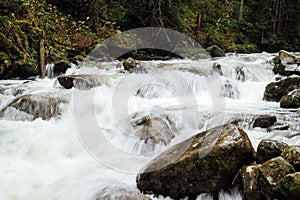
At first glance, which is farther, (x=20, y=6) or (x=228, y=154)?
(x=20, y=6)

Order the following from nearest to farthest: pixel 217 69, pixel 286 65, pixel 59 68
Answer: pixel 59 68, pixel 286 65, pixel 217 69

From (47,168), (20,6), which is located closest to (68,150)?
(47,168)

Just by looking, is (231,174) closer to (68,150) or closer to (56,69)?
(68,150)

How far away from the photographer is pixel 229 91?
8.70 m

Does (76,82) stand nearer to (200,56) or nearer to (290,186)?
(290,186)

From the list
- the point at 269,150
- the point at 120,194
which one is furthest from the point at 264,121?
the point at 120,194

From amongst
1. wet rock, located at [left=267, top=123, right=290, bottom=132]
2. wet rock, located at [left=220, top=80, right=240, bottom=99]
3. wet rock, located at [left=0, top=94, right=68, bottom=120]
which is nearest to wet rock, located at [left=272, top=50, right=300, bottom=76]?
wet rock, located at [left=220, top=80, right=240, bottom=99]

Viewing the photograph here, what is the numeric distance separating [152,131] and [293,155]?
7.86ft

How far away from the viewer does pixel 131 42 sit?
12.8 m

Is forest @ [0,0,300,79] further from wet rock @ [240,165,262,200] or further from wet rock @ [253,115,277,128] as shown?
wet rock @ [240,165,262,200]

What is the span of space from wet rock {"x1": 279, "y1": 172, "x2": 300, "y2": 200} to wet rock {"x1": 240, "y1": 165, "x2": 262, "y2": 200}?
0.85 ft

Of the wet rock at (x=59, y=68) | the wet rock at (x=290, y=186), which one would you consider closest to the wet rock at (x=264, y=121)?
the wet rock at (x=290, y=186)

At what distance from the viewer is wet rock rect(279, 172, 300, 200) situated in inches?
106

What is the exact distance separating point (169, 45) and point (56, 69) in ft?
21.5
